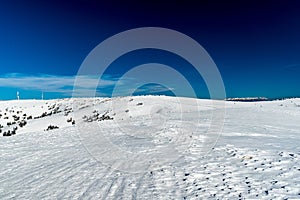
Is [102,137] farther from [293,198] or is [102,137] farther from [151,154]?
[293,198]

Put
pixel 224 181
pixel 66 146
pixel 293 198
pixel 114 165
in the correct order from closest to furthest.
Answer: pixel 293 198 → pixel 224 181 → pixel 114 165 → pixel 66 146

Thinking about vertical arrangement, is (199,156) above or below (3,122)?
below

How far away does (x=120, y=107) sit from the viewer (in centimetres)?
3075

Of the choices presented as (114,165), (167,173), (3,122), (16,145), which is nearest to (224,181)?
(167,173)

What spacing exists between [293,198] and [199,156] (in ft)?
12.8

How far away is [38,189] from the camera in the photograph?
6.76m

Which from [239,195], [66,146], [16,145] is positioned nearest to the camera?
[239,195]

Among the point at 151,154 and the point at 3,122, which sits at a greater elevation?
the point at 3,122

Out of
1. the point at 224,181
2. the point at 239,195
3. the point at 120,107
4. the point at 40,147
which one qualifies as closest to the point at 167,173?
the point at 224,181

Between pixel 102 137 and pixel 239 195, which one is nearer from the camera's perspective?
pixel 239 195

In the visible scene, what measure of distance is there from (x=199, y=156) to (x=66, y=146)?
20.6 feet

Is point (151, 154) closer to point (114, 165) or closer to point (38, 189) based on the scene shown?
point (114, 165)

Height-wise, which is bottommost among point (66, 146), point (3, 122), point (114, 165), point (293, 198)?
point (293, 198)

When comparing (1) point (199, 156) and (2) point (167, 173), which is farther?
(1) point (199, 156)
